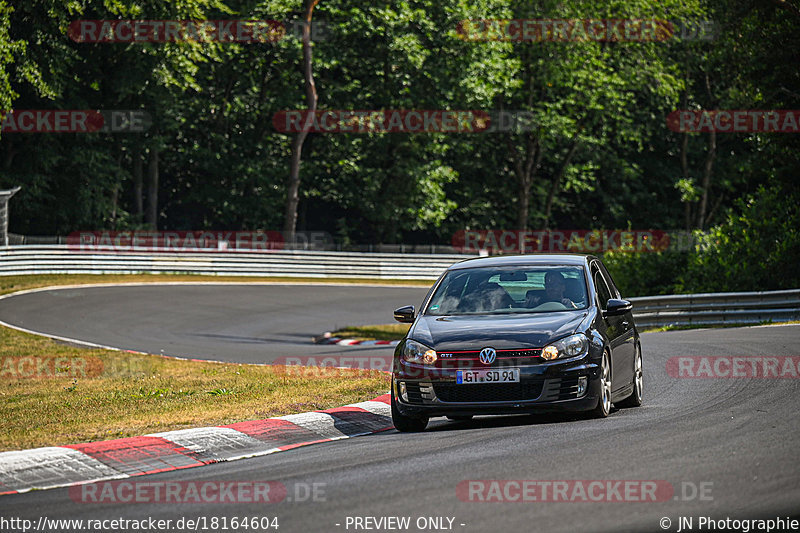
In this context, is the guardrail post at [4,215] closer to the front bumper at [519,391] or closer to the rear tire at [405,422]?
the rear tire at [405,422]

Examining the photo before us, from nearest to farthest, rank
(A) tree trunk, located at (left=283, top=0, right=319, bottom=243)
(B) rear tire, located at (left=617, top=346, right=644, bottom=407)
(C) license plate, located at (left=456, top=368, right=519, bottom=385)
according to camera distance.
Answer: (C) license plate, located at (left=456, top=368, right=519, bottom=385) < (B) rear tire, located at (left=617, top=346, right=644, bottom=407) < (A) tree trunk, located at (left=283, top=0, right=319, bottom=243)

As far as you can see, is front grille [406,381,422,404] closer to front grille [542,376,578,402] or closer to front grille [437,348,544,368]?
front grille [437,348,544,368]

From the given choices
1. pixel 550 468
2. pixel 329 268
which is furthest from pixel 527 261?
pixel 329 268

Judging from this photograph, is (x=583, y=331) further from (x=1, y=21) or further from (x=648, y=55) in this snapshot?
(x=648, y=55)

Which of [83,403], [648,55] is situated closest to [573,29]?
[648,55]

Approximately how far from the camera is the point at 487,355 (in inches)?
354

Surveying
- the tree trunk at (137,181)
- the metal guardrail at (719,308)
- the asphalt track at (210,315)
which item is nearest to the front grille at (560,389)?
the asphalt track at (210,315)

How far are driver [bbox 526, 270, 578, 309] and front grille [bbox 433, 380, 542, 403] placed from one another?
4.21ft

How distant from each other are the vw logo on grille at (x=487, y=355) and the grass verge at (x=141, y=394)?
224 centimetres

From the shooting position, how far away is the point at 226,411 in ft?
34.0

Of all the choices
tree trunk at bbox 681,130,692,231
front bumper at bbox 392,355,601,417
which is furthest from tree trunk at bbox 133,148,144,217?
front bumper at bbox 392,355,601,417

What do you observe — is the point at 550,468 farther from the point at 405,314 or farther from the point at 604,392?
the point at 405,314

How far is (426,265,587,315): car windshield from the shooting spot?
10.0m

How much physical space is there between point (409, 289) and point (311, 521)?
35.0 meters
